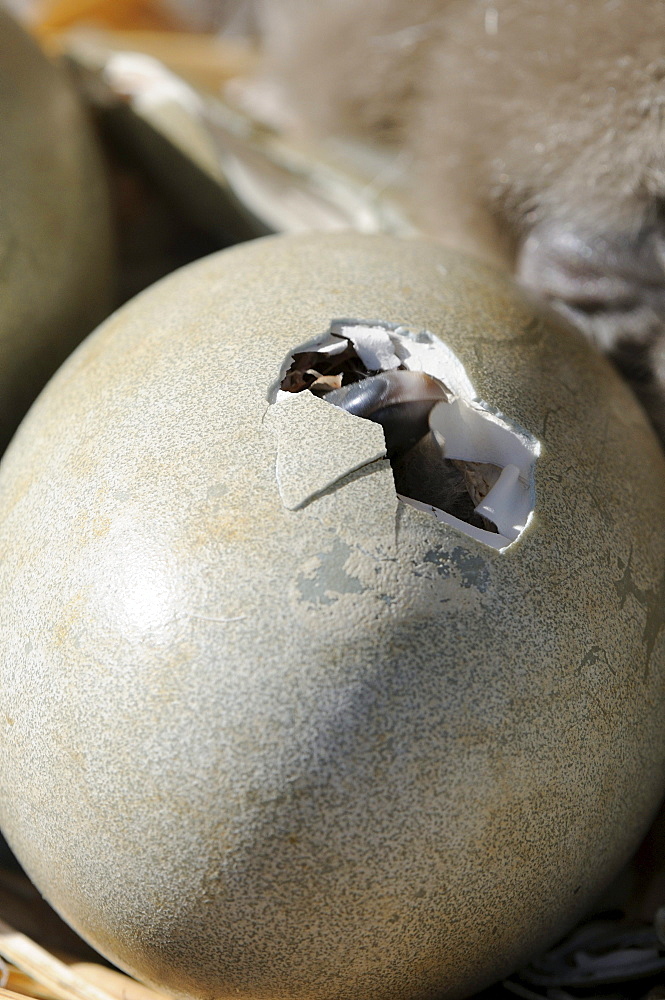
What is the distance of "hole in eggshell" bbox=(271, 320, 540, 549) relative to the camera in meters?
0.54

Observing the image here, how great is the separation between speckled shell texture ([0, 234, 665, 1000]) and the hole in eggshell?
0.01 metres

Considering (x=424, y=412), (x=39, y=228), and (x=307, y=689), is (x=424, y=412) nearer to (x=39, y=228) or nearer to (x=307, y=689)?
(x=307, y=689)

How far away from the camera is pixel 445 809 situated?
481 mm

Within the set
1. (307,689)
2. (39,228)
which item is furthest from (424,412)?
(39,228)

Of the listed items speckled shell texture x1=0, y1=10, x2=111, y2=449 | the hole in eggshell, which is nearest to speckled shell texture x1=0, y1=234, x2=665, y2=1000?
the hole in eggshell

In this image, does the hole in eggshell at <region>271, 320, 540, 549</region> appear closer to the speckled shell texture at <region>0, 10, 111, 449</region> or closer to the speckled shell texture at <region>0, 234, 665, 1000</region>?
the speckled shell texture at <region>0, 234, 665, 1000</region>

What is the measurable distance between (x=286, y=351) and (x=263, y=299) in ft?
0.21

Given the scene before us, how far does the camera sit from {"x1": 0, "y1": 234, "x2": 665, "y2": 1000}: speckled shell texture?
472mm

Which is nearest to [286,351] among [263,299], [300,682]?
[263,299]

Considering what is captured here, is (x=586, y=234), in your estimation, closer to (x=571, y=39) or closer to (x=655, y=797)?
(x=571, y=39)

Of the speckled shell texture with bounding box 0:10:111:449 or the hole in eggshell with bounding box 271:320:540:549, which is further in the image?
the speckled shell texture with bounding box 0:10:111:449

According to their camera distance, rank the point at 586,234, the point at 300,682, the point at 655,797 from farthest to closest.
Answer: the point at 586,234, the point at 655,797, the point at 300,682

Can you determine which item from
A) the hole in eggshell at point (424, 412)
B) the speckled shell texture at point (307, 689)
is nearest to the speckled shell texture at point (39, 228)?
the speckled shell texture at point (307, 689)

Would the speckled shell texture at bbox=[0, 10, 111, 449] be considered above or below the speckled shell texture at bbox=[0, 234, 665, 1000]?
above
